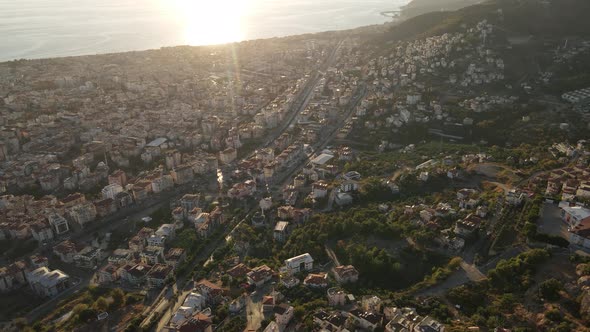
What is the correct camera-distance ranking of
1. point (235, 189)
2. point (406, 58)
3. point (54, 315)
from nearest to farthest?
point (54, 315) → point (235, 189) → point (406, 58)

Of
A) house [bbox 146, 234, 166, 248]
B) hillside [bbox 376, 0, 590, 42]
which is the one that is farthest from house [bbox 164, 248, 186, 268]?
hillside [bbox 376, 0, 590, 42]

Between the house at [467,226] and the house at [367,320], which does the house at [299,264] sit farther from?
the house at [467,226]

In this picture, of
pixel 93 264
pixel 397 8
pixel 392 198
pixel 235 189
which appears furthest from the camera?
pixel 397 8

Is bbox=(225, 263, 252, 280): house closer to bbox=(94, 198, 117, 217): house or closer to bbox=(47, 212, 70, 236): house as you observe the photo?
bbox=(94, 198, 117, 217): house

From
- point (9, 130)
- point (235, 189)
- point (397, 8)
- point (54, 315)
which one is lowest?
point (54, 315)

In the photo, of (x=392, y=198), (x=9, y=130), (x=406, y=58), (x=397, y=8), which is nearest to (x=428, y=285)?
(x=392, y=198)

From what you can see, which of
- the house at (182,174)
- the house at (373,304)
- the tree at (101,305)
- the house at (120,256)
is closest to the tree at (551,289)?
the house at (373,304)

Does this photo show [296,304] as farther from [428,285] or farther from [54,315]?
[54,315]

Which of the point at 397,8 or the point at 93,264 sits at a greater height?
the point at 397,8
